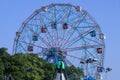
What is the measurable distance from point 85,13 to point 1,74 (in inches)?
806

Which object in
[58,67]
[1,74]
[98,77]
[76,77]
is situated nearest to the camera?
[58,67]

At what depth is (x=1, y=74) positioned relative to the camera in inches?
2608

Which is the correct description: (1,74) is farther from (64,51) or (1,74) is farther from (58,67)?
(58,67)

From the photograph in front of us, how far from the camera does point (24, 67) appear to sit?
71.3 metres

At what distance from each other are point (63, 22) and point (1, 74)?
18169mm

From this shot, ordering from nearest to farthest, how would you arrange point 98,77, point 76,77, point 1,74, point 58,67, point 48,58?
point 58,67, point 1,74, point 98,77, point 48,58, point 76,77

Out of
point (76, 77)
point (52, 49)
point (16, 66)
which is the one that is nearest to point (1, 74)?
point (16, 66)

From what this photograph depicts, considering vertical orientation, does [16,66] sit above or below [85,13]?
below

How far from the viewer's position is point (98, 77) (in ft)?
252

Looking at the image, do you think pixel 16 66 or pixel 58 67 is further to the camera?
pixel 16 66

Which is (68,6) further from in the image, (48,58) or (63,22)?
(48,58)

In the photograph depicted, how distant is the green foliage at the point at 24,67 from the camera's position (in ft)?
223

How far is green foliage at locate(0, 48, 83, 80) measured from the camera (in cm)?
6794

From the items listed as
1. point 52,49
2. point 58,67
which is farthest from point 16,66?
point 58,67
